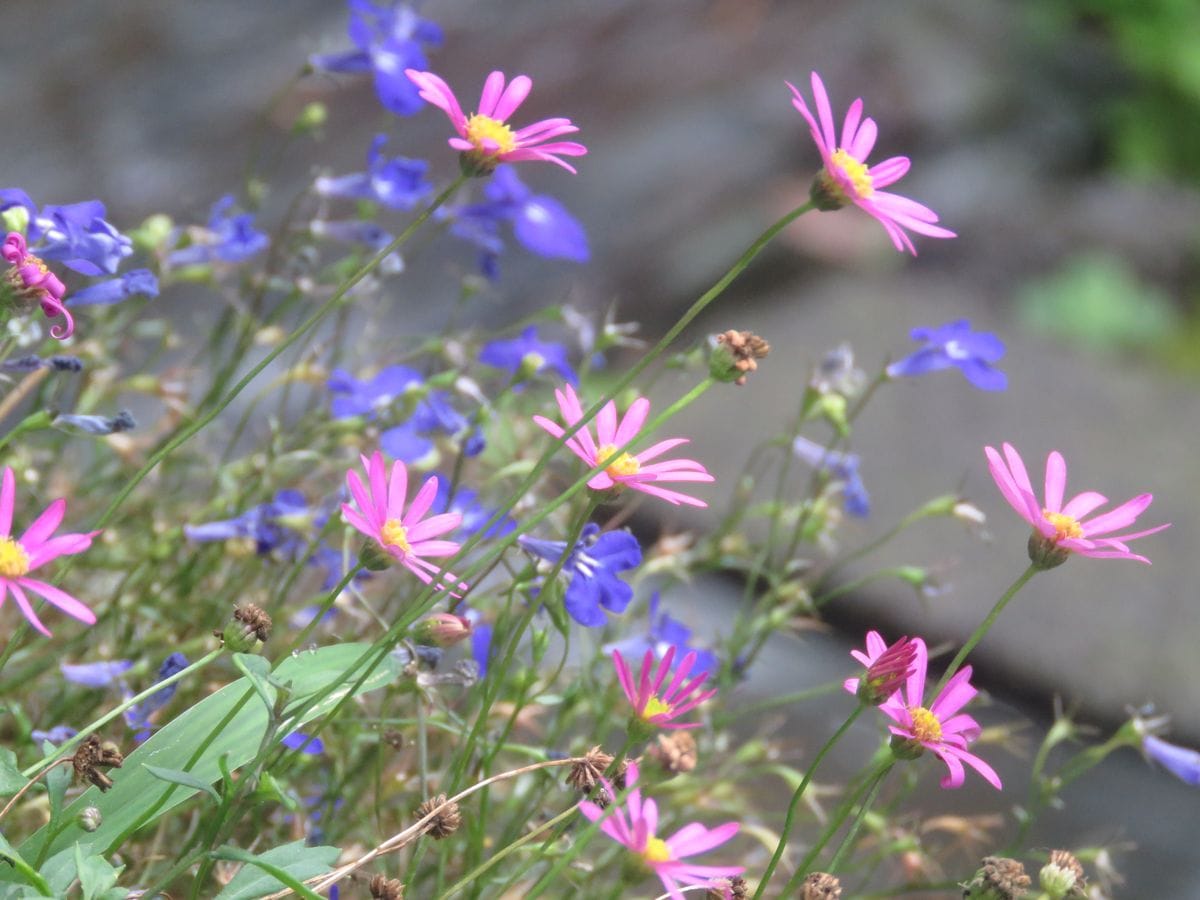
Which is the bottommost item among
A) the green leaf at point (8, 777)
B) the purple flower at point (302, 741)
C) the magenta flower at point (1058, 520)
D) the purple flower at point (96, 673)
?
the purple flower at point (96, 673)

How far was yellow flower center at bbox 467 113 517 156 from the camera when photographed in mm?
549

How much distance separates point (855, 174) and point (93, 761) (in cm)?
36

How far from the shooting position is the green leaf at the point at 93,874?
0.47m

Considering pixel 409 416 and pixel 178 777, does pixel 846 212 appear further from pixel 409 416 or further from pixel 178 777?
pixel 178 777

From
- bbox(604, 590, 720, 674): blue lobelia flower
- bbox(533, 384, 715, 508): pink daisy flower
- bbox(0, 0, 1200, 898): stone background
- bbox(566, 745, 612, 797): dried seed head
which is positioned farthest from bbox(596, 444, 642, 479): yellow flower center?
bbox(0, 0, 1200, 898): stone background

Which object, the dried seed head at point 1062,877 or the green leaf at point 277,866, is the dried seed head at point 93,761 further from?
the dried seed head at point 1062,877

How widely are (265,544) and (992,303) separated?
8.34 feet

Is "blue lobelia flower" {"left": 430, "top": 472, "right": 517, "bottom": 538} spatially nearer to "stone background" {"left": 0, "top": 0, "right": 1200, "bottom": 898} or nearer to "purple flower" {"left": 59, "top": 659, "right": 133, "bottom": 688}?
"purple flower" {"left": 59, "top": 659, "right": 133, "bottom": 688}

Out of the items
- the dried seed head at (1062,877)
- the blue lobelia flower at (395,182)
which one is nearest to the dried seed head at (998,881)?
the dried seed head at (1062,877)

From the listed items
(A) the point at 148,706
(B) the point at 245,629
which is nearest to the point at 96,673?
(A) the point at 148,706

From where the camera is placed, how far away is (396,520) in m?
0.54

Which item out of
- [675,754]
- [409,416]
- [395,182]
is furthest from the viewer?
[395,182]

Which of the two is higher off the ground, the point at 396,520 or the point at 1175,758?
the point at 396,520

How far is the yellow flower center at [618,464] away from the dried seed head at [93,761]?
0.21m
